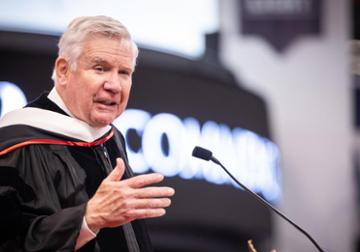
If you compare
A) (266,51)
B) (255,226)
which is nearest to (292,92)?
(266,51)

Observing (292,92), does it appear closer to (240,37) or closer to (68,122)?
(240,37)

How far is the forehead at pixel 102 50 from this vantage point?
1.89 meters

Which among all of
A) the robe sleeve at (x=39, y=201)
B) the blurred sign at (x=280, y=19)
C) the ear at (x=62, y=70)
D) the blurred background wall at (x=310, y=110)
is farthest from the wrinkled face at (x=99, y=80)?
the blurred sign at (x=280, y=19)

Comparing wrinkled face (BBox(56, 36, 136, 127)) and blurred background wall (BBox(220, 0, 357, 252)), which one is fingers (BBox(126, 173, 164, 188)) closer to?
wrinkled face (BBox(56, 36, 136, 127))

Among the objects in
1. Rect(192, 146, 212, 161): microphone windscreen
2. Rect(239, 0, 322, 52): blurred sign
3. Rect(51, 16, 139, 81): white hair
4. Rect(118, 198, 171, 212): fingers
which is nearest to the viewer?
Rect(118, 198, 171, 212): fingers

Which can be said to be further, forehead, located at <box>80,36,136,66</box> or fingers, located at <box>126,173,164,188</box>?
forehead, located at <box>80,36,136,66</box>

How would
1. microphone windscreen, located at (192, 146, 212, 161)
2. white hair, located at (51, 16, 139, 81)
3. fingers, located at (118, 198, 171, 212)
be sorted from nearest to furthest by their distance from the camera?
fingers, located at (118, 198, 171, 212), white hair, located at (51, 16, 139, 81), microphone windscreen, located at (192, 146, 212, 161)

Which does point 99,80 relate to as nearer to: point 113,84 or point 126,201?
point 113,84

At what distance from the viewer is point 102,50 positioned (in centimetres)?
189

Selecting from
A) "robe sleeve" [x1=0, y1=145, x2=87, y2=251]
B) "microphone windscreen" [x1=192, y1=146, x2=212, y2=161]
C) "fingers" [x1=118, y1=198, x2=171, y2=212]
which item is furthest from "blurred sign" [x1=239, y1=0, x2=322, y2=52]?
"fingers" [x1=118, y1=198, x2=171, y2=212]

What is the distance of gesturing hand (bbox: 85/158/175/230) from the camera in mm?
1649

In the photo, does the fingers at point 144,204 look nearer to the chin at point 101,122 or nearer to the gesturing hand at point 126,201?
the gesturing hand at point 126,201

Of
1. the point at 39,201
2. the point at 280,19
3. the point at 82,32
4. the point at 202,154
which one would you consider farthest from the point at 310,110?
the point at 39,201

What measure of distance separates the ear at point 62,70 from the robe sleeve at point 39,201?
0.20 meters
